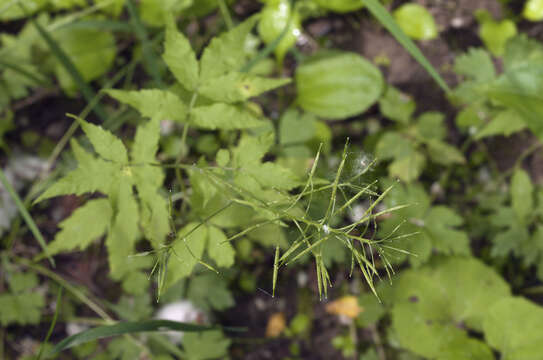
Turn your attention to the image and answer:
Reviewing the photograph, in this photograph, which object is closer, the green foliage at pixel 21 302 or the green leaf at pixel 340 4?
the green foliage at pixel 21 302

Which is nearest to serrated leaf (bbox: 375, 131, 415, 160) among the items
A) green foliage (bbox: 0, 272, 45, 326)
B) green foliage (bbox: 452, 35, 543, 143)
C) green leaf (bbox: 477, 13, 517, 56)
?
green foliage (bbox: 452, 35, 543, 143)

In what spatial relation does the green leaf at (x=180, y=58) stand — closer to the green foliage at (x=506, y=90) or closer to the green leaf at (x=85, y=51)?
the green leaf at (x=85, y=51)

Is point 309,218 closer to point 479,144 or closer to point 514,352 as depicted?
point 514,352

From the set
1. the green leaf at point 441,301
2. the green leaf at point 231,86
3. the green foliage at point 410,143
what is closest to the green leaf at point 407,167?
the green foliage at point 410,143

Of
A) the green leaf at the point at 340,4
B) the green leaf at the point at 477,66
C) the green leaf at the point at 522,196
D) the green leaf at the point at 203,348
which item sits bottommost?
the green leaf at the point at 522,196

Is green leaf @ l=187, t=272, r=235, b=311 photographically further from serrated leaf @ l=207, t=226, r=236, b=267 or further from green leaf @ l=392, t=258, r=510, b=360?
green leaf @ l=392, t=258, r=510, b=360

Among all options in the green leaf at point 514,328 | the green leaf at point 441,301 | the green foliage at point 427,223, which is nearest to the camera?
the green leaf at point 514,328

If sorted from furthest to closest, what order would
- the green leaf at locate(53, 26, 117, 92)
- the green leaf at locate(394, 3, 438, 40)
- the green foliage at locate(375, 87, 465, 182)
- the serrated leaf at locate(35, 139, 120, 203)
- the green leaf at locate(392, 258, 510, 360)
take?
the green leaf at locate(394, 3, 438, 40), the green leaf at locate(53, 26, 117, 92), the green foliage at locate(375, 87, 465, 182), the green leaf at locate(392, 258, 510, 360), the serrated leaf at locate(35, 139, 120, 203)

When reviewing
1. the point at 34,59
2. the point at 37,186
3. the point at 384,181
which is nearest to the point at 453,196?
the point at 384,181
